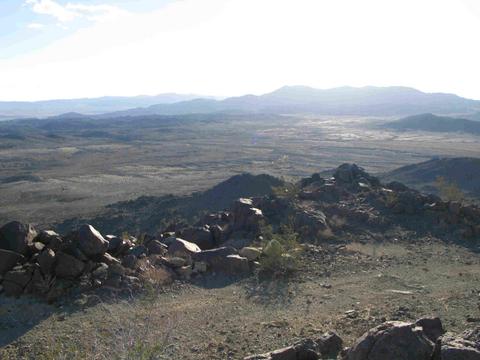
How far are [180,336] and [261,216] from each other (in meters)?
7.64

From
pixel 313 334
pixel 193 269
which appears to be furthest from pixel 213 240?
pixel 313 334

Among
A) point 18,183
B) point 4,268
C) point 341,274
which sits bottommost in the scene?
point 18,183

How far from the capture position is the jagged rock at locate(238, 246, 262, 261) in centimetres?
1263

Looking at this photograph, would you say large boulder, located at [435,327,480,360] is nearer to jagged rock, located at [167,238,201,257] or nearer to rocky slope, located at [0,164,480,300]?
rocky slope, located at [0,164,480,300]

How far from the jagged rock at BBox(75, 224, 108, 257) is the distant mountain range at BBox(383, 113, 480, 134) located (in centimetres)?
11017

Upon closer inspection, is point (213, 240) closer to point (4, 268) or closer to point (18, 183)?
point (4, 268)

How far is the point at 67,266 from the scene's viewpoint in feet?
34.1

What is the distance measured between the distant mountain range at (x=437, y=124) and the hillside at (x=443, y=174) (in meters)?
74.1

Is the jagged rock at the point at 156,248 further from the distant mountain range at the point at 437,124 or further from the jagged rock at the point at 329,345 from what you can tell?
the distant mountain range at the point at 437,124

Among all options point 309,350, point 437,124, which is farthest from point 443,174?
point 437,124

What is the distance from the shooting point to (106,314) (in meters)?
9.26

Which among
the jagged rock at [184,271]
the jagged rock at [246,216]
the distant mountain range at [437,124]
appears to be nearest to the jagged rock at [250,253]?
the jagged rock at [184,271]

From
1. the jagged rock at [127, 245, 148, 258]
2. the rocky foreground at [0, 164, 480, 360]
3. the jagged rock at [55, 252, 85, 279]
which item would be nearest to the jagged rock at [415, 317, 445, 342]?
the rocky foreground at [0, 164, 480, 360]

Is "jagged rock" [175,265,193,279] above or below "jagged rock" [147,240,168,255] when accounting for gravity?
below
